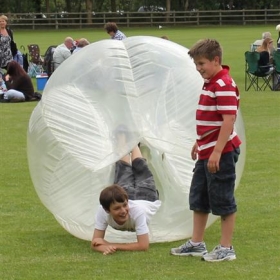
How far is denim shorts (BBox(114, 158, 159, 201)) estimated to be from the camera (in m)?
7.35

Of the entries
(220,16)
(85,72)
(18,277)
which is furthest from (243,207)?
(220,16)

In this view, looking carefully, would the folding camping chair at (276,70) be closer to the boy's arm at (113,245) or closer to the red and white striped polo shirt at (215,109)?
the boy's arm at (113,245)

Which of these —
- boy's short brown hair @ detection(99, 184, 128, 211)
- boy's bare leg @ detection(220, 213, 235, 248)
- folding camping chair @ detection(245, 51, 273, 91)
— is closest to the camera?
boy's bare leg @ detection(220, 213, 235, 248)

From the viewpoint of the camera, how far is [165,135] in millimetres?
7324

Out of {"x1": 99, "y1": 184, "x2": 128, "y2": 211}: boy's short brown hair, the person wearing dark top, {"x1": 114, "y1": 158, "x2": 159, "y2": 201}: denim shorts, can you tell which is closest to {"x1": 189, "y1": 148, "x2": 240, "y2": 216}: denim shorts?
{"x1": 99, "y1": 184, "x2": 128, "y2": 211}: boy's short brown hair

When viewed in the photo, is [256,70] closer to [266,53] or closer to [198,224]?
[266,53]

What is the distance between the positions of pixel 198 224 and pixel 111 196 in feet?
2.30

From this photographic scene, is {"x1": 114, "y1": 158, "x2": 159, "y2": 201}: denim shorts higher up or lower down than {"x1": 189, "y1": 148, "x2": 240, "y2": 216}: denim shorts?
lower down

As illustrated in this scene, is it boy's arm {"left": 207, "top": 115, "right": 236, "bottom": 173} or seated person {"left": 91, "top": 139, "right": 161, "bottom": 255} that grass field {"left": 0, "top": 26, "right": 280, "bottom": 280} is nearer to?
seated person {"left": 91, "top": 139, "right": 161, "bottom": 255}

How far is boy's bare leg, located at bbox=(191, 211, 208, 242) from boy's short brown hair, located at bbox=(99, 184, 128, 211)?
1.83ft

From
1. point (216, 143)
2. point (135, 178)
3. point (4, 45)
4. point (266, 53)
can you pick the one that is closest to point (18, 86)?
point (4, 45)

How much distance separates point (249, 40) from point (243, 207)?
104 feet

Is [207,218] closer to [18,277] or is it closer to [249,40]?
[18,277]

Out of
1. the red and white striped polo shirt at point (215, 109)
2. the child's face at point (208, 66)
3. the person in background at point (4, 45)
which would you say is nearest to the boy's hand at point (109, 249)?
the red and white striped polo shirt at point (215, 109)
